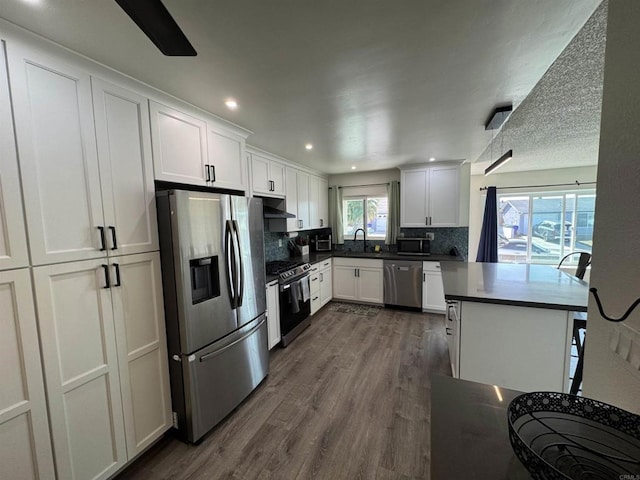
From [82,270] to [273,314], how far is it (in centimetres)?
193

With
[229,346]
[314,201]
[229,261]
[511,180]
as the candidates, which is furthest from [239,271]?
[511,180]

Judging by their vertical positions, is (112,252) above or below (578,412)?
above

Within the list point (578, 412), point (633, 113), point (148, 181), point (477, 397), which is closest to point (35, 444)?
point (148, 181)

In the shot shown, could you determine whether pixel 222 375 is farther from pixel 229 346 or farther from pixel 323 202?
pixel 323 202

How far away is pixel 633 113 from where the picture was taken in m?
0.74

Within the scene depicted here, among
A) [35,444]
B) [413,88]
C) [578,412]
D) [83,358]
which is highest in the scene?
[413,88]

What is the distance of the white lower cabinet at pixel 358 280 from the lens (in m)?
4.50

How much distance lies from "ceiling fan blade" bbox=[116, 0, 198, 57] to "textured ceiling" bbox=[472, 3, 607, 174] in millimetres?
1762

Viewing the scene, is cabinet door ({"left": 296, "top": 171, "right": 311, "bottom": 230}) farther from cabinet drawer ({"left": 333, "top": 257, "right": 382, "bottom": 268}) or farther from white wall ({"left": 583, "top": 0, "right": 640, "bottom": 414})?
white wall ({"left": 583, "top": 0, "right": 640, "bottom": 414})

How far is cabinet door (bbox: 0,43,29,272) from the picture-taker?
44.9 inches

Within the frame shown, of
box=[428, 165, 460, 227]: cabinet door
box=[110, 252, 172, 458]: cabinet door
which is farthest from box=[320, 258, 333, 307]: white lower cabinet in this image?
box=[110, 252, 172, 458]: cabinet door

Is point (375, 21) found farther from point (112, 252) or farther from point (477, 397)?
point (112, 252)

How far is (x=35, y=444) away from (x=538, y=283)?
3466 mm

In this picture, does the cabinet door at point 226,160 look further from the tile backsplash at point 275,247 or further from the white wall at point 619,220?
the white wall at point 619,220
